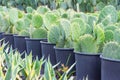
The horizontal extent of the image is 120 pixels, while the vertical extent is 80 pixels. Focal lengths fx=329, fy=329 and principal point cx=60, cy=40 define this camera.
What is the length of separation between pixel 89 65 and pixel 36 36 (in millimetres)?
654

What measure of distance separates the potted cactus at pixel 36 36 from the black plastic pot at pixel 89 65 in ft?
1.76

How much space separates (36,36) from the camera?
229 centimetres

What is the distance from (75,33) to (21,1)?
15.3 ft

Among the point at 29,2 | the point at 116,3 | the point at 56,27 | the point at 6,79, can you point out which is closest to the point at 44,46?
the point at 56,27

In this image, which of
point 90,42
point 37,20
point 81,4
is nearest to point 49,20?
point 37,20

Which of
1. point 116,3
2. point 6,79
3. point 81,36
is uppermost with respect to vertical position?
point 116,3

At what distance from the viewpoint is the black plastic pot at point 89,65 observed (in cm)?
174

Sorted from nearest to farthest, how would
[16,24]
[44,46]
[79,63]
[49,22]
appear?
1. [79,63]
2. [44,46]
3. [49,22]
4. [16,24]

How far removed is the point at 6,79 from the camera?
5.00ft

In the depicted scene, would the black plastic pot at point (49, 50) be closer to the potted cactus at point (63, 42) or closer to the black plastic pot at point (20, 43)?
the potted cactus at point (63, 42)

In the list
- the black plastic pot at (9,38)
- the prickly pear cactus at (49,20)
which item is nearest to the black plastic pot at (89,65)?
the prickly pear cactus at (49,20)

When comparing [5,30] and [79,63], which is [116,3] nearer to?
[5,30]

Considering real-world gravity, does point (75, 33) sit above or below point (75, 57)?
above

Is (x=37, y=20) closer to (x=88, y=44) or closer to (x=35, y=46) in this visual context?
(x=35, y=46)
